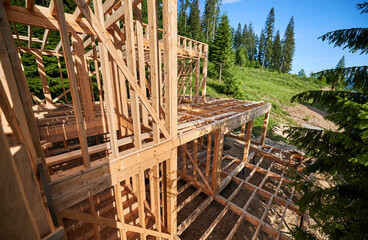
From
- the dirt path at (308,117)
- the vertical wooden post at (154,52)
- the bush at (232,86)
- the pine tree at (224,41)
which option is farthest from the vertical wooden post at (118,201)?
the pine tree at (224,41)

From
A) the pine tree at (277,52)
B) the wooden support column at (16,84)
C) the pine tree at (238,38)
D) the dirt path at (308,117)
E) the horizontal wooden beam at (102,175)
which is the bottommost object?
the dirt path at (308,117)

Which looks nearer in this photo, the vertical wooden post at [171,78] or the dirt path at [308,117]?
the vertical wooden post at [171,78]

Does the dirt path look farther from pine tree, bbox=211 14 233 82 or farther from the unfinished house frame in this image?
the unfinished house frame

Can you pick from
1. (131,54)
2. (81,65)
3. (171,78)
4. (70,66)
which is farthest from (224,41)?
(70,66)

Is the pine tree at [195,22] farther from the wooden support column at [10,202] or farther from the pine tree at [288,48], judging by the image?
the wooden support column at [10,202]

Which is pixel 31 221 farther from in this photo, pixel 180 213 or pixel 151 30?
pixel 180 213

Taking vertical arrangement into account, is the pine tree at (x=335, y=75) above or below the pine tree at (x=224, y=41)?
below

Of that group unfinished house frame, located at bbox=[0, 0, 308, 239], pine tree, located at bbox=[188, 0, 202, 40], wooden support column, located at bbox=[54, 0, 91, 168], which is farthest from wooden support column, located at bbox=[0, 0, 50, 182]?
pine tree, located at bbox=[188, 0, 202, 40]

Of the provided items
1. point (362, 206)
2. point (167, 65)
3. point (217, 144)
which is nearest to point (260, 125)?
point (217, 144)

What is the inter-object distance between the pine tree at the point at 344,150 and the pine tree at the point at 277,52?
6255cm

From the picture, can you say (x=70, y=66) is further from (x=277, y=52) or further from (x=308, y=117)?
(x=277, y=52)

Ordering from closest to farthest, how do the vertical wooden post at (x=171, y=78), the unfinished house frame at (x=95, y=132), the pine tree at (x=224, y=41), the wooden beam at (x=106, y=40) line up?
the unfinished house frame at (x=95, y=132), the wooden beam at (x=106, y=40), the vertical wooden post at (x=171, y=78), the pine tree at (x=224, y=41)

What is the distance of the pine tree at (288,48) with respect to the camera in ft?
179

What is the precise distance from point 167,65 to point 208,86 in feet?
70.2
